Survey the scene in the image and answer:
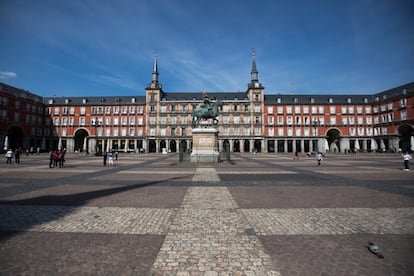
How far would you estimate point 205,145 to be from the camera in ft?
64.4

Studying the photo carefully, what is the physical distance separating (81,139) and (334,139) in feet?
249

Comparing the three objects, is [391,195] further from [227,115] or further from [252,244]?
[227,115]

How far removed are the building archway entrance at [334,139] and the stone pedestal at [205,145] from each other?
163 feet

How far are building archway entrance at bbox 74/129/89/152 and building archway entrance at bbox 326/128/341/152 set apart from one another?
71753 mm

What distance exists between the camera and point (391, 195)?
691 centimetres

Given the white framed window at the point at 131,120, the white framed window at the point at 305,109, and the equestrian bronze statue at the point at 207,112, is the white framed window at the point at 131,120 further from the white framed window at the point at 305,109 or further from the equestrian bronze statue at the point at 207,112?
the white framed window at the point at 305,109

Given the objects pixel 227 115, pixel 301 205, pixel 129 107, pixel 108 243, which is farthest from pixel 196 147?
pixel 129 107

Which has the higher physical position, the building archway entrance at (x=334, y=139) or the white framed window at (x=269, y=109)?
the white framed window at (x=269, y=109)

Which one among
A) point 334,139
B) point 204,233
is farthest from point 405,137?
point 204,233

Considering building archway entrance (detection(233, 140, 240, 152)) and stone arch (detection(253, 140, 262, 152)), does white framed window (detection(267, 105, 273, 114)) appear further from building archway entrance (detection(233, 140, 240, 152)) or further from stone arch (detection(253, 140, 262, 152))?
building archway entrance (detection(233, 140, 240, 152))

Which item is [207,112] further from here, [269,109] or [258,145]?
[269,109]

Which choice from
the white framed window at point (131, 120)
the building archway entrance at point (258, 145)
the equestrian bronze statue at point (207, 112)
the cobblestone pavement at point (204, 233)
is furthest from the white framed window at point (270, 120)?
the cobblestone pavement at point (204, 233)

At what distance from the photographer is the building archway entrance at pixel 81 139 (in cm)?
5562

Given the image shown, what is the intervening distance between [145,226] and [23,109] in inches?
2471
